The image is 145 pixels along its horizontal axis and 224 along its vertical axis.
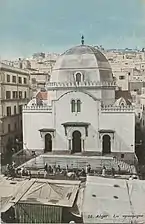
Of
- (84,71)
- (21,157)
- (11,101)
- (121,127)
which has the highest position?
(84,71)

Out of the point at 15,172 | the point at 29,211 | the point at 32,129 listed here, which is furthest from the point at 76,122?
the point at 29,211

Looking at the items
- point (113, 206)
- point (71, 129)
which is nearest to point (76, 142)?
point (71, 129)

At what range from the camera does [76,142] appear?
372cm

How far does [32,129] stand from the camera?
3.74 meters

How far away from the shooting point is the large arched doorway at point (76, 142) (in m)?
3.40

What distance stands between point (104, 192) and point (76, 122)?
1.97 meters

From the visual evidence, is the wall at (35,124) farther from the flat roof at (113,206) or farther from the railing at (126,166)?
the flat roof at (113,206)

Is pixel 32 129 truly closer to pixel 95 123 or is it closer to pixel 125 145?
pixel 95 123

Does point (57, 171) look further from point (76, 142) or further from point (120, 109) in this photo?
point (120, 109)

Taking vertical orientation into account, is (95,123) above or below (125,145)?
above

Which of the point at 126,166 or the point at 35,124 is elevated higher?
the point at 35,124

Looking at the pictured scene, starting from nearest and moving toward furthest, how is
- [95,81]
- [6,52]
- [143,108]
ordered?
[6,52] → [143,108] → [95,81]

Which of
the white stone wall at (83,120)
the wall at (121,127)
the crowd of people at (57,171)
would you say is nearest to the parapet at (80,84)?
the white stone wall at (83,120)

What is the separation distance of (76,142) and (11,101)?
104 cm
